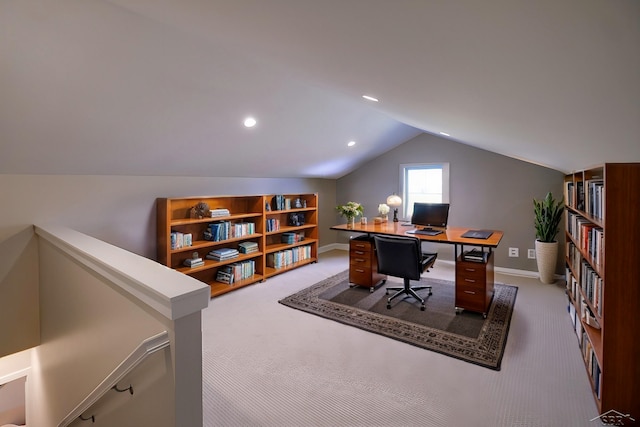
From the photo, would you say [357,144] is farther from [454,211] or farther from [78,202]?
[78,202]

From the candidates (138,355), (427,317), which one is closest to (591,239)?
(427,317)

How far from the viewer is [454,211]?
534cm

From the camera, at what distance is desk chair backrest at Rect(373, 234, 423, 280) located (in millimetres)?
3438

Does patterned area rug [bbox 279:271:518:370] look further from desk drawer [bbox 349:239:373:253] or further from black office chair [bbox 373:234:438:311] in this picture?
desk drawer [bbox 349:239:373:253]

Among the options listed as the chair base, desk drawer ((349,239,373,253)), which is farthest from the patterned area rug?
desk drawer ((349,239,373,253))

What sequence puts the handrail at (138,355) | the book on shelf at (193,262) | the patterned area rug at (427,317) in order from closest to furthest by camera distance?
the handrail at (138,355) < the patterned area rug at (427,317) < the book on shelf at (193,262)

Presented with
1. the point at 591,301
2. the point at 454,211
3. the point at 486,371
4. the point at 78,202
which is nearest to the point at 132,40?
the point at 78,202

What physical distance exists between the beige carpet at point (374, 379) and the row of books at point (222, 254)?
98cm

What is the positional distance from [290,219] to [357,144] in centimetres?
173

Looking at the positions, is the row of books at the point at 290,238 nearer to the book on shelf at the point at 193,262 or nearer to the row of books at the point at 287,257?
the row of books at the point at 287,257

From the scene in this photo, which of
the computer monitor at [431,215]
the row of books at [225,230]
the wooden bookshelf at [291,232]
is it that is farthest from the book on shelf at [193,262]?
the computer monitor at [431,215]

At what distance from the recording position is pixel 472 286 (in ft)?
11.0

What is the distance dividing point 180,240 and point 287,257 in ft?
6.15

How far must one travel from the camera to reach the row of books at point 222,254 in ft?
14.0
